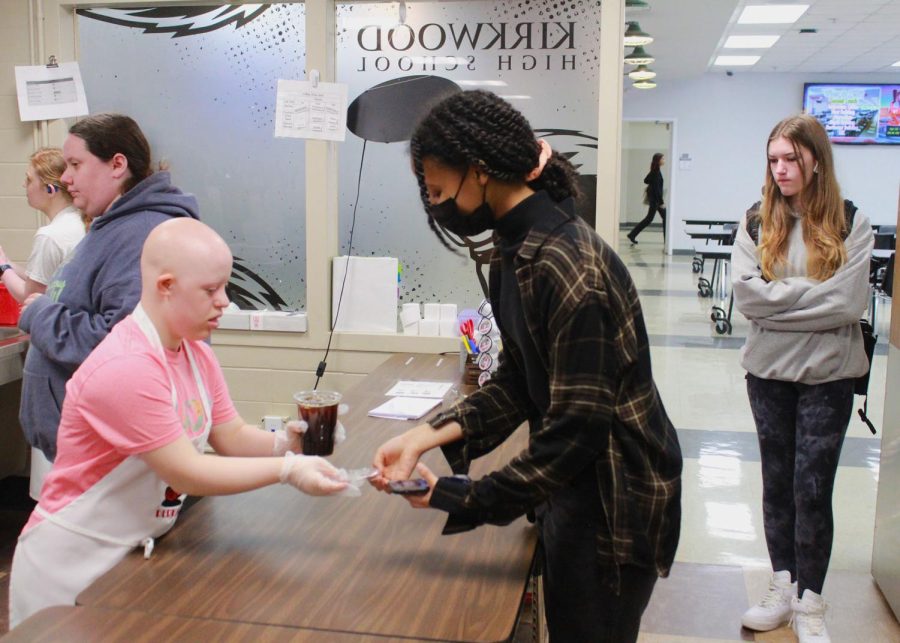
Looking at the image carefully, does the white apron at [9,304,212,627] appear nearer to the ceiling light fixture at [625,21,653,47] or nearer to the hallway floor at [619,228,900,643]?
the hallway floor at [619,228,900,643]

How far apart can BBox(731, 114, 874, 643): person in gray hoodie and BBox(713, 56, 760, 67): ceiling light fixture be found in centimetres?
1225

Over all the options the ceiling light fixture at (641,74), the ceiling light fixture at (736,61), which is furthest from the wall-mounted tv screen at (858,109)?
the ceiling light fixture at (641,74)

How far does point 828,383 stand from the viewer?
270cm

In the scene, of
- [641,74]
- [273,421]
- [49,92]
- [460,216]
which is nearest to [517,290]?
[460,216]

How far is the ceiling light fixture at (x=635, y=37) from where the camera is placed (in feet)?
30.8

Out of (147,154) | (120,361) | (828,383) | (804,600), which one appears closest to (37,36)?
(147,154)

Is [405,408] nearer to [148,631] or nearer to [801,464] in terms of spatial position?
[801,464]

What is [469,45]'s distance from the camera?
12.5 feet

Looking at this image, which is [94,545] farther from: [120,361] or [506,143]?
[506,143]

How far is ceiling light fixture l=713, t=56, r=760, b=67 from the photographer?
45.7ft

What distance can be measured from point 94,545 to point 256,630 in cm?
42

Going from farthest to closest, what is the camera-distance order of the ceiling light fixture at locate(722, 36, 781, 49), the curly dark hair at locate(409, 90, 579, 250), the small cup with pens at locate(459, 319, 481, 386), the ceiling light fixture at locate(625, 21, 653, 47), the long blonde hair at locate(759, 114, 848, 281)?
1. the ceiling light fixture at locate(722, 36, 781, 49)
2. the ceiling light fixture at locate(625, 21, 653, 47)
3. the small cup with pens at locate(459, 319, 481, 386)
4. the long blonde hair at locate(759, 114, 848, 281)
5. the curly dark hair at locate(409, 90, 579, 250)

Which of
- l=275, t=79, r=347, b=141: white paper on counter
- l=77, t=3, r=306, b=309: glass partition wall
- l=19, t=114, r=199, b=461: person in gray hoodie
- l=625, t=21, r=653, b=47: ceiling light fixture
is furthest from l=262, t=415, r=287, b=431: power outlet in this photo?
l=625, t=21, r=653, b=47: ceiling light fixture

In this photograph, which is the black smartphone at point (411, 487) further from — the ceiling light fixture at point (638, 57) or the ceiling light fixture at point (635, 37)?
Answer: the ceiling light fixture at point (638, 57)
